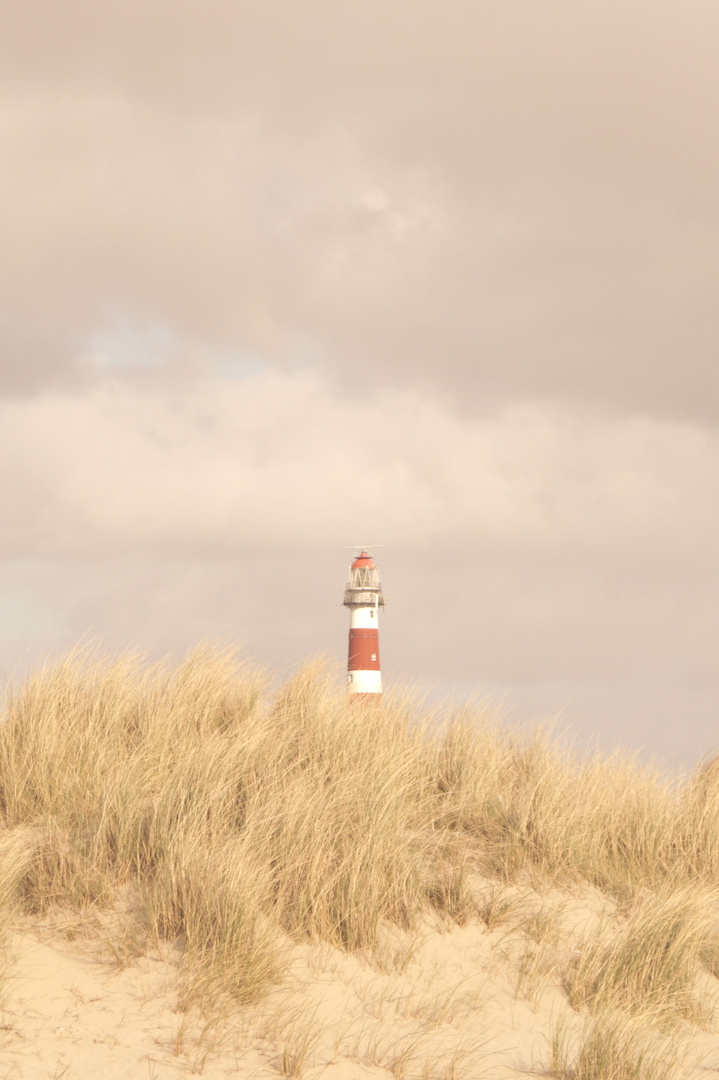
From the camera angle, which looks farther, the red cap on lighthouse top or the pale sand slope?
the red cap on lighthouse top

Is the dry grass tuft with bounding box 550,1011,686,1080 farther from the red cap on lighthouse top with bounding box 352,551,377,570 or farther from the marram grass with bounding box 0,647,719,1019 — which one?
the red cap on lighthouse top with bounding box 352,551,377,570

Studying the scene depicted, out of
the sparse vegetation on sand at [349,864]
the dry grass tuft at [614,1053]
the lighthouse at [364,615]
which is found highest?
the lighthouse at [364,615]

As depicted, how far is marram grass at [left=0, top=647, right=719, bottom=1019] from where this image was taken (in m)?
6.22

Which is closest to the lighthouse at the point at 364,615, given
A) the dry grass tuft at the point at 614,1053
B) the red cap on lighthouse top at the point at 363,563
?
the red cap on lighthouse top at the point at 363,563

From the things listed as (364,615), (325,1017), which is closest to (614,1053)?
(325,1017)

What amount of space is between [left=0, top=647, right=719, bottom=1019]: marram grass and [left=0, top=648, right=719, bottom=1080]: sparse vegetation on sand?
0.02m

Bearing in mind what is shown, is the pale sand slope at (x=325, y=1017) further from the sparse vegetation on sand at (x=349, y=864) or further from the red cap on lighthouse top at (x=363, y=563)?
the red cap on lighthouse top at (x=363, y=563)

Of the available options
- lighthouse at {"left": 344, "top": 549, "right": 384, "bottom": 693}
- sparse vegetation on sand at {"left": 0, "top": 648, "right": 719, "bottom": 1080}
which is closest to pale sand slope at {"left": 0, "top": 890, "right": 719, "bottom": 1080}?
sparse vegetation on sand at {"left": 0, "top": 648, "right": 719, "bottom": 1080}

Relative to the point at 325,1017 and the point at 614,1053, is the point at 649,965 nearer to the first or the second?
the point at 614,1053

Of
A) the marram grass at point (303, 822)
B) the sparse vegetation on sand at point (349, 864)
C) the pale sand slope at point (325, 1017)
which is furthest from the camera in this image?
the marram grass at point (303, 822)

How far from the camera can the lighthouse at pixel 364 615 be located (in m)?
28.1

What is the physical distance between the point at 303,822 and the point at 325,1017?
128 cm

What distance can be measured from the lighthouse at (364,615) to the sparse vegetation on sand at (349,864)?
19017 mm

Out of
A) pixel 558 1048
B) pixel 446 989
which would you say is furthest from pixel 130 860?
pixel 558 1048
